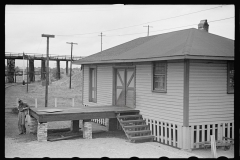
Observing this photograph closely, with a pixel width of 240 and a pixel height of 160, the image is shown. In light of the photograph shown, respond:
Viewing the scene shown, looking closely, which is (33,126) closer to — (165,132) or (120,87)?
(120,87)

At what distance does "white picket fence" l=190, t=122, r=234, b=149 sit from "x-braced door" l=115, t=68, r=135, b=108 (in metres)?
3.73

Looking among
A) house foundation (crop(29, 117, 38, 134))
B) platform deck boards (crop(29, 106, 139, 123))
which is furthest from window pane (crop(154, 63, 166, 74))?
house foundation (crop(29, 117, 38, 134))

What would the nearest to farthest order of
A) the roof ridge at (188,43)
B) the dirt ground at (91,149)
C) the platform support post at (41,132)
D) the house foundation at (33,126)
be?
the dirt ground at (91,149)
the roof ridge at (188,43)
the platform support post at (41,132)
the house foundation at (33,126)

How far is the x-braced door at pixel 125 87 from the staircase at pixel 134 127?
0.85 m

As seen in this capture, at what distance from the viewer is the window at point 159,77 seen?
39.9 ft

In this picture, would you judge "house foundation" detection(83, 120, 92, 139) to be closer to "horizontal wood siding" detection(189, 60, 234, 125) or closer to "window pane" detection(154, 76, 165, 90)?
"window pane" detection(154, 76, 165, 90)

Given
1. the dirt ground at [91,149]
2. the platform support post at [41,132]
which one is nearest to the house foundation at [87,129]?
the dirt ground at [91,149]

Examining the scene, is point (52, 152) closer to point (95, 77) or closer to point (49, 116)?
point (49, 116)

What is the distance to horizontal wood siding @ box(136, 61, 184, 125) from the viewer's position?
36.7 ft

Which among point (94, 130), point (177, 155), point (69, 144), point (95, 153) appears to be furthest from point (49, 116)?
point (177, 155)

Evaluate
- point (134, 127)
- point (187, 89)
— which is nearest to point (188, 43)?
point (187, 89)

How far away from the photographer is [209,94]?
11406mm

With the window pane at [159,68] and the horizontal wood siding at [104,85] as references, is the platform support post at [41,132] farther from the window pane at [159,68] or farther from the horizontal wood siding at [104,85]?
the window pane at [159,68]
